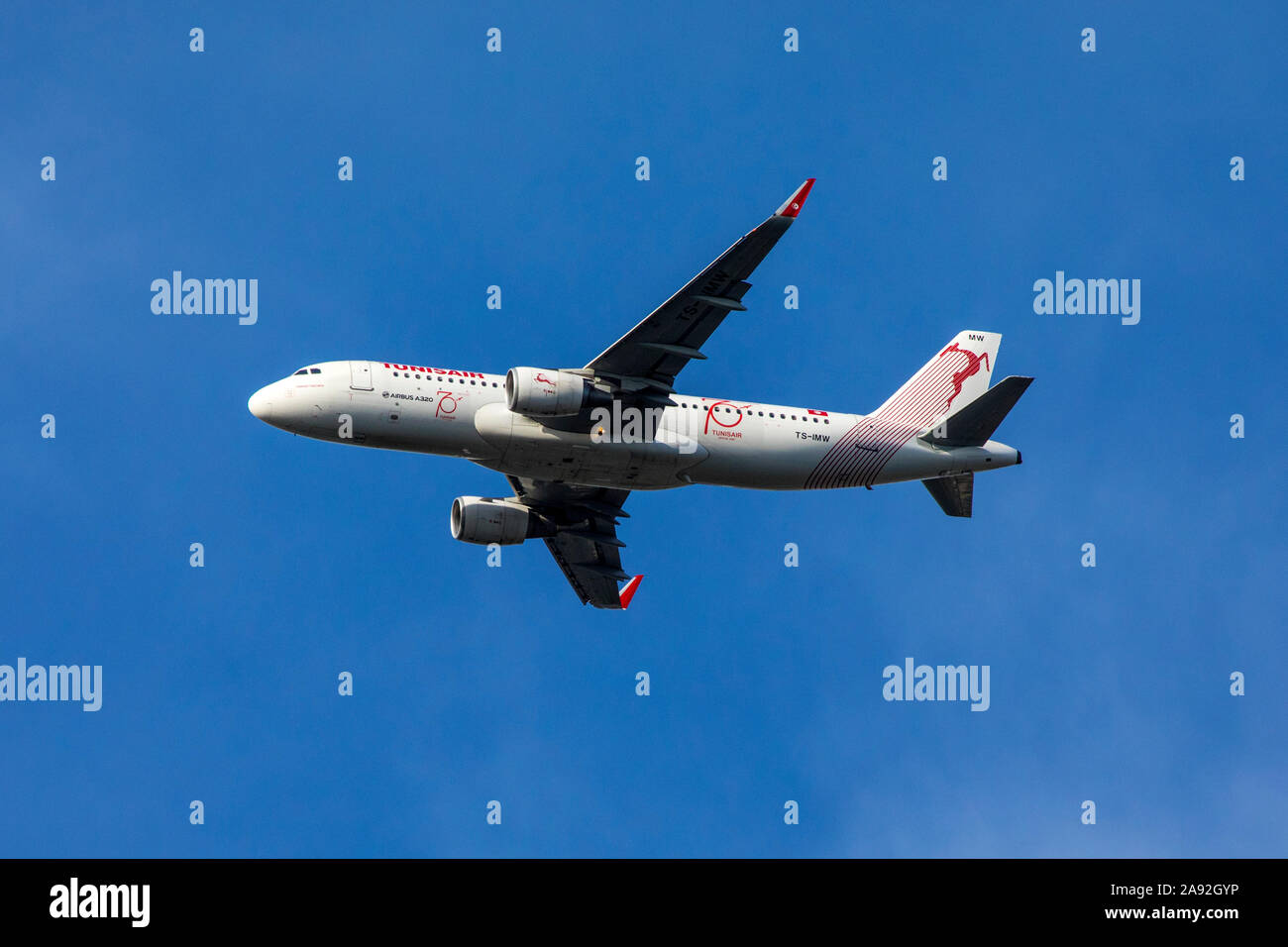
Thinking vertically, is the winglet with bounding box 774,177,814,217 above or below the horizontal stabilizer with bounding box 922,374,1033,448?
above

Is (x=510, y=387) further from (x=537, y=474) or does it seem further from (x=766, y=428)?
(x=766, y=428)

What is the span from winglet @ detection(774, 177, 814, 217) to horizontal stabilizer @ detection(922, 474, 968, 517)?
16.3m

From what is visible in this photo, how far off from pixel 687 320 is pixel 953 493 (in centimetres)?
1506

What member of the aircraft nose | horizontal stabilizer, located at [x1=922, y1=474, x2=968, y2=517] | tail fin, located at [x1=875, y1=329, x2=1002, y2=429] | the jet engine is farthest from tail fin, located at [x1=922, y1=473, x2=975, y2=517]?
the aircraft nose

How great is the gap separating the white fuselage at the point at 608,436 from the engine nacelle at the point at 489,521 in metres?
6.46

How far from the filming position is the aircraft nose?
50.2 m

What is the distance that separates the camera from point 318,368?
50.5 meters

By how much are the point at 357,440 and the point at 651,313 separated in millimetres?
11837

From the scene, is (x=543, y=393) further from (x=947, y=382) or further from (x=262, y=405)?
(x=947, y=382)

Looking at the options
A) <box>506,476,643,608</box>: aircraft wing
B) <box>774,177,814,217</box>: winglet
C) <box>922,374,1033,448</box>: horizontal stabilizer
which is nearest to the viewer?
<box>774,177,814,217</box>: winglet

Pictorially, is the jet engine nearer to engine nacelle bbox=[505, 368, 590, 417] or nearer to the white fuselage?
engine nacelle bbox=[505, 368, 590, 417]

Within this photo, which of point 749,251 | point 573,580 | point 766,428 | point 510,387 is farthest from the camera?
point 573,580

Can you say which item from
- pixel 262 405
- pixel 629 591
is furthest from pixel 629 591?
pixel 262 405

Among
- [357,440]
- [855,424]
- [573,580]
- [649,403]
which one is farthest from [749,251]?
[573,580]
